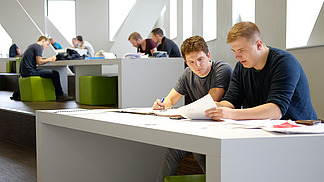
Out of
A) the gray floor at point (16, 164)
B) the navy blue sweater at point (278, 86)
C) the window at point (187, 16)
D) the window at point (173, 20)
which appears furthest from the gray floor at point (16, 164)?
the window at point (173, 20)

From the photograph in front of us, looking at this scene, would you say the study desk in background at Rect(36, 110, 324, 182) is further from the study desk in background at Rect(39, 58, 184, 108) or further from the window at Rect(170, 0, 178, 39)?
the window at Rect(170, 0, 178, 39)

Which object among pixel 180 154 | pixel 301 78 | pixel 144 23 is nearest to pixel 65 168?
pixel 180 154

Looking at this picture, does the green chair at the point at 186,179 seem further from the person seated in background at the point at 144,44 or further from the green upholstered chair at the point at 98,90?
the person seated in background at the point at 144,44

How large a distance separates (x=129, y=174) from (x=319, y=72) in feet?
8.36

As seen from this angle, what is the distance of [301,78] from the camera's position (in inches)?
82.4

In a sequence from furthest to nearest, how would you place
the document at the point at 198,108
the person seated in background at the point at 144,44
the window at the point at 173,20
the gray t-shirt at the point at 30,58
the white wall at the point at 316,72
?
the window at the point at 173,20 < the person seated in background at the point at 144,44 < the gray t-shirt at the point at 30,58 < the white wall at the point at 316,72 < the document at the point at 198,108

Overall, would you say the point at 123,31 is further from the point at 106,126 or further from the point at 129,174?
the point at 106,126

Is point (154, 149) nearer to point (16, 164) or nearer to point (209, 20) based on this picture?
point (16, 164)

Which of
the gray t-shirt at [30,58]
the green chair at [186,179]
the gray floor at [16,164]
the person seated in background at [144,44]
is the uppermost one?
the person seated in background at [144,44]

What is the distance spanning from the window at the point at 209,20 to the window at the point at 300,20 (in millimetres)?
4570

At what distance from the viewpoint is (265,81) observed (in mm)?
2186

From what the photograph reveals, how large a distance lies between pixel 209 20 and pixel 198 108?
8.29 m

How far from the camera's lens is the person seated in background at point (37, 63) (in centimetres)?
639

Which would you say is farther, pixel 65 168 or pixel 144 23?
pixel 144 23
